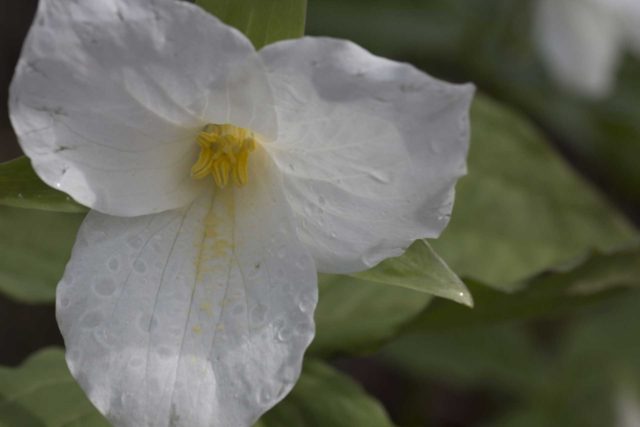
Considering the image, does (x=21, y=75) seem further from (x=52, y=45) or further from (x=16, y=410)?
(x=16, y=410)

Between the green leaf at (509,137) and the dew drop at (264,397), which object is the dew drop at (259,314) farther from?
the green leaf at (509,137)

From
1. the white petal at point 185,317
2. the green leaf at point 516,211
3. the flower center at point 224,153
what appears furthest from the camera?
the green leaf at point 516,211

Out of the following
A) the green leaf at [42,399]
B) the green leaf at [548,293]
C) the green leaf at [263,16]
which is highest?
the green leaf at [263,16]

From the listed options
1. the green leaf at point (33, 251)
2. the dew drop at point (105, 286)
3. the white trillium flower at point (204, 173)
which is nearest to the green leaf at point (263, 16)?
the white trillium flower at point (204, 173)

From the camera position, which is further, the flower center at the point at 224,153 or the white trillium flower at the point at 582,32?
the white trillium flower at the point at 582,32

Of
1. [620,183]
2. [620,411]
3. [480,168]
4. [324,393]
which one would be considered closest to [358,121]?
[324,393]

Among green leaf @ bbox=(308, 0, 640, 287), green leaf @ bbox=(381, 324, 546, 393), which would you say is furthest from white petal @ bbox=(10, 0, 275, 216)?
green leaf @ bbox=(381, 324, 546, 393)

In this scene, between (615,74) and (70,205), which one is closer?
(70,205)

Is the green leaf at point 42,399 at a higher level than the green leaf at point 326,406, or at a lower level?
higher
